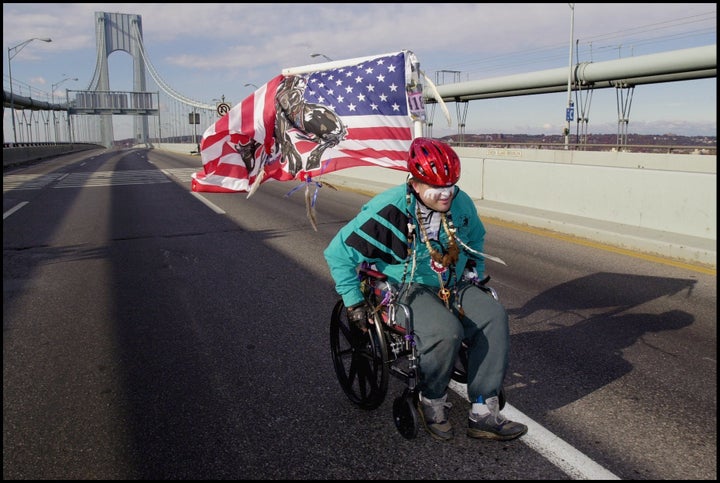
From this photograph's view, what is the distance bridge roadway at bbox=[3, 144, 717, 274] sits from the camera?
24.0 ft

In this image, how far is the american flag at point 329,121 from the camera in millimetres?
4027

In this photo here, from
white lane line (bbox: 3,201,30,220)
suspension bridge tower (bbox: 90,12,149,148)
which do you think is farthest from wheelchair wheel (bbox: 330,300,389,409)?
suspension bridge tower (bbox: 90,12,149,148)

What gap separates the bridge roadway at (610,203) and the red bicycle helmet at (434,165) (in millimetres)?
4988

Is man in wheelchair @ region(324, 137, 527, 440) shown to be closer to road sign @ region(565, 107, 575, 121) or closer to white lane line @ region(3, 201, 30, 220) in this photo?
white lane line @ region(3, 201, 30, 220)

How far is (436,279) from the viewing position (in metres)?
3.25

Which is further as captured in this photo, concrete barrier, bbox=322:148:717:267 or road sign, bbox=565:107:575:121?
road sign, bbox=565:107:575:121

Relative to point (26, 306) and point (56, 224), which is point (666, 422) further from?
point (56, 224)

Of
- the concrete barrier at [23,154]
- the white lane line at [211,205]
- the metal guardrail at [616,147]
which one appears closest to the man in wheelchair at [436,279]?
the white lane line at [211,205]

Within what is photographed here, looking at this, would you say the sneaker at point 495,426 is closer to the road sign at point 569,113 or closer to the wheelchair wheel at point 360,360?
the wheelchair wheel at point 360,360

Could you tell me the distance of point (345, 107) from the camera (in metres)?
4.11

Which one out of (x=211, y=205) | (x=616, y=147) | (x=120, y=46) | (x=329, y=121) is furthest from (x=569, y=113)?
(x=120, y=46)

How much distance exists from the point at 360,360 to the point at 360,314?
504 mm

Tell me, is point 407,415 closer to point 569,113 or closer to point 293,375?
Answer: point 293,375

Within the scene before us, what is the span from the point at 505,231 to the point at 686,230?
8.62 ft
